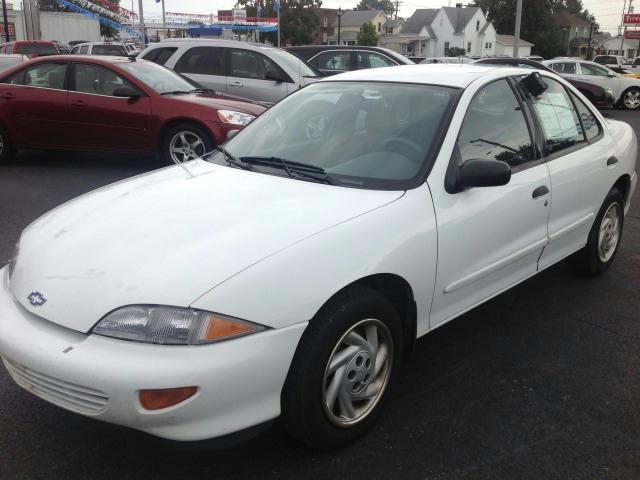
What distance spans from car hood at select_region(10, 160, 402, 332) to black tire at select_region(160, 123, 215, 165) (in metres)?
4.63

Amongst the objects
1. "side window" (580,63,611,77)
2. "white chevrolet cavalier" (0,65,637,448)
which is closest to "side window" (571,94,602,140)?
"white chevrolet cavalier" (0,65,637,448)

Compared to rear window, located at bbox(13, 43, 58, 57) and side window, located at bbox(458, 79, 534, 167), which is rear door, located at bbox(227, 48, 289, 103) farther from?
rear window, located at bbox(13, 43, 58, 57)

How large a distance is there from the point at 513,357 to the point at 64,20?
54.5 meters

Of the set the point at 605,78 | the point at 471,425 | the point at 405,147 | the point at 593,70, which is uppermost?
the point at 593,70

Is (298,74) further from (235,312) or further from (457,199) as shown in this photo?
(235,312)

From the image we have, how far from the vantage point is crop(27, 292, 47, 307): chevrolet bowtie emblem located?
91.2 inches

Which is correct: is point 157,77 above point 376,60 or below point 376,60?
below

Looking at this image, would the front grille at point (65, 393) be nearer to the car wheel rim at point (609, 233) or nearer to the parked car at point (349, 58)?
the car wheel rim at point (609, 233)

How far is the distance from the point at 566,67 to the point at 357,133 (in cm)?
1851

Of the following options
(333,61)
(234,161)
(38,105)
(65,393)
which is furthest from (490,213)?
(333,61)

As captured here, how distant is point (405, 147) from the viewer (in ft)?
10.1

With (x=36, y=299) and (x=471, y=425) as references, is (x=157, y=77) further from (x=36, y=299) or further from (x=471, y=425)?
(x=471, y=425)

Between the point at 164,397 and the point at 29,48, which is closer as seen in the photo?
the point at 164,397

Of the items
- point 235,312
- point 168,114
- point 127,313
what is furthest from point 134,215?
point 168,114
